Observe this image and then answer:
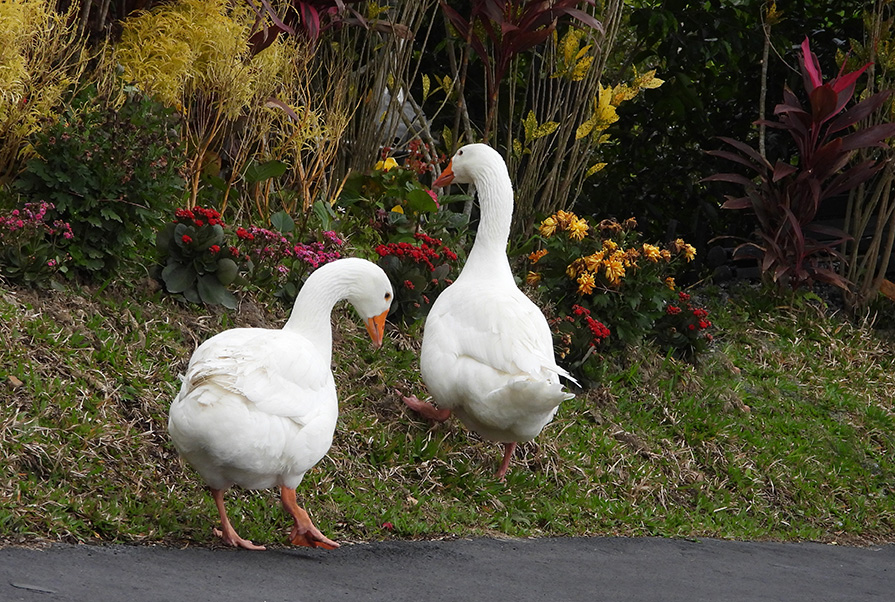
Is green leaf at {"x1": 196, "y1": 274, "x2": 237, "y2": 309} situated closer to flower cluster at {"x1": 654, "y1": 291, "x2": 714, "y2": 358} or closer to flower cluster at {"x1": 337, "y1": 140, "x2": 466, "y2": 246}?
flower cluster at {"x1": 337, "y1": 140, "x2": 466, "y2": 246}

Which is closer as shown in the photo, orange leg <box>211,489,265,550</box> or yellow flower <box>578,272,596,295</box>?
orange leg <box>211,489,265,550</box>

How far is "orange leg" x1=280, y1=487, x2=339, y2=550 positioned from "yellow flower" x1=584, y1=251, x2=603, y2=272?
10.2ft

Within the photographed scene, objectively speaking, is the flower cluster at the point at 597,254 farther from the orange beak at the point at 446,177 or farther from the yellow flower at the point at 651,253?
the orange beak at the point at 446,177

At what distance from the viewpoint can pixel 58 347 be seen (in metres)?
4.87

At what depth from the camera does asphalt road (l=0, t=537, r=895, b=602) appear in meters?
3.41

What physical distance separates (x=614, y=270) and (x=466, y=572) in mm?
2943

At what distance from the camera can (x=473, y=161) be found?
6047 millimetres

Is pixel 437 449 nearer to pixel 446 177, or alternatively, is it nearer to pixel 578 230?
pixel 446 177

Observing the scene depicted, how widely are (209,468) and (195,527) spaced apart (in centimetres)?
42

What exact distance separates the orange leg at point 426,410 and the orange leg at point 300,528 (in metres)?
1.40

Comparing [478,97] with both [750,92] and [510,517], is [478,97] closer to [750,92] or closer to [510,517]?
[750,92]

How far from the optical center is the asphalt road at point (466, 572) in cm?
341

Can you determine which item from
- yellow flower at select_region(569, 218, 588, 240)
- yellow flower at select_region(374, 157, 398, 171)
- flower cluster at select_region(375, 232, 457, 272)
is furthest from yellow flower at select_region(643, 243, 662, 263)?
yellow flower at select_region(374, 157, 398, 171)

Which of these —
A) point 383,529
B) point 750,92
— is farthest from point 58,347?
point 750,92
